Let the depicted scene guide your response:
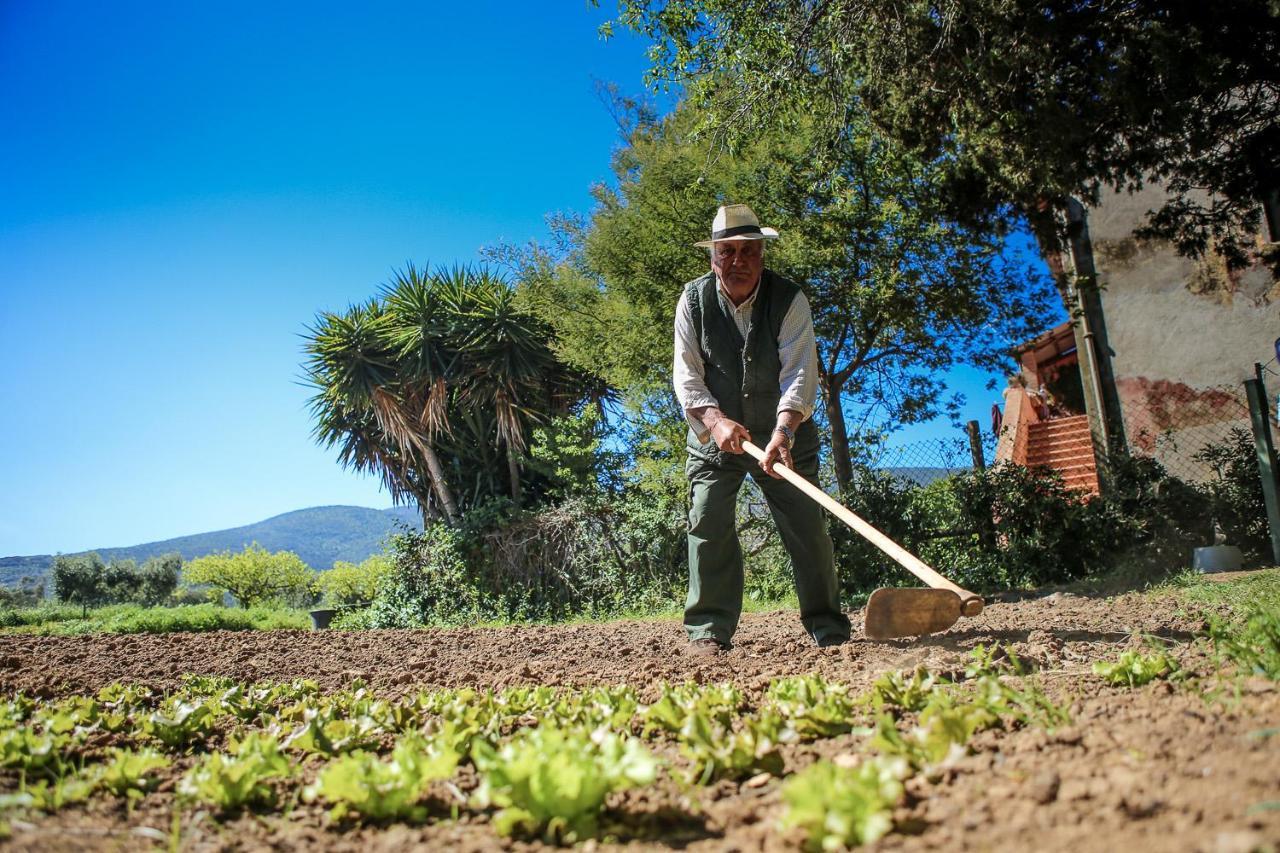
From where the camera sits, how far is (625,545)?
11852 millimetres

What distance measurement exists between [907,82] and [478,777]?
21.8 feet

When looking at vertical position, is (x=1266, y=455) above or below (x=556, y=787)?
Answer: above

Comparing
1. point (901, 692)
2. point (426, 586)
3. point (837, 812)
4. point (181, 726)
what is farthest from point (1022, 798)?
point (426, 586)

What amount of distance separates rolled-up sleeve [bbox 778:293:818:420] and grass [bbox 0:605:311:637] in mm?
8078

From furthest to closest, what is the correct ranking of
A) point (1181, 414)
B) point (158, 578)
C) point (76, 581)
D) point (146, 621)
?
point (158, 578) < point (76, 581) < point (1181, 414) < point (146, 621)

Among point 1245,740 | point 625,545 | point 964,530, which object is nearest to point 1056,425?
point 964,530

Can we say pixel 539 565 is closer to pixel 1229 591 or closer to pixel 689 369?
pixel 689 369

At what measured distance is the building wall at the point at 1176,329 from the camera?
1200cm

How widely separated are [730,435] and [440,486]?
11.3 m

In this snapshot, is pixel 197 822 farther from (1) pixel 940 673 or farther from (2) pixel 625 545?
Result: (2) pixel 625 545

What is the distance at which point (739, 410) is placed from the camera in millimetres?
4461

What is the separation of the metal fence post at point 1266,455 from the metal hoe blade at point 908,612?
221 inches

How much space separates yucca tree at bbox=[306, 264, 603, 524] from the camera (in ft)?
48.8

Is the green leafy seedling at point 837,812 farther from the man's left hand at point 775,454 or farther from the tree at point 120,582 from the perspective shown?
the tree at point 120,582
